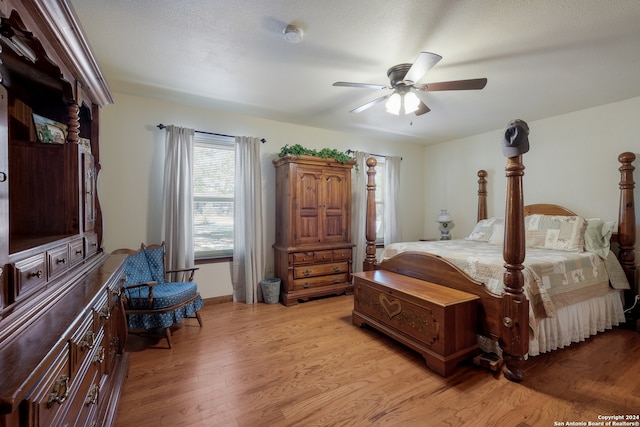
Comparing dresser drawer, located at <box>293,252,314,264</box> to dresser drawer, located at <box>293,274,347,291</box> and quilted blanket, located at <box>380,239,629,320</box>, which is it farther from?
quilted blanket, located at <box>380,239,629,320</box>

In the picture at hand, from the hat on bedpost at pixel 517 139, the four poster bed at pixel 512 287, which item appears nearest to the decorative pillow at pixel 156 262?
the four poster bed at pixel 512 287

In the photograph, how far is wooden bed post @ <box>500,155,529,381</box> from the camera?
2035mm

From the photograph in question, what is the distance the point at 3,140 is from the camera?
0.91 metres

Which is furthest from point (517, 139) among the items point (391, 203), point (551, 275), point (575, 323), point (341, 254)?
point (391, 203)

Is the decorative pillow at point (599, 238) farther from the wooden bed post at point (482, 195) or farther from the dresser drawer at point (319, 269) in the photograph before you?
the dresser drawer at point (319, 269)

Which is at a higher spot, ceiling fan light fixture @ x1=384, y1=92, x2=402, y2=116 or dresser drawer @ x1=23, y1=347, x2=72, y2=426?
ceiling fan light fixture @ x1=384, y1=92, x2=402, y2=116

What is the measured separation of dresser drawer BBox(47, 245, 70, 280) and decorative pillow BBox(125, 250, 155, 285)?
1.53m

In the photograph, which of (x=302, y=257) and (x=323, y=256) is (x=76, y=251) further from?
(x=323, y=256)

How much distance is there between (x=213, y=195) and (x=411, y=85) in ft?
8.95

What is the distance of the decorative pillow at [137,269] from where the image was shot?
2.85 meters

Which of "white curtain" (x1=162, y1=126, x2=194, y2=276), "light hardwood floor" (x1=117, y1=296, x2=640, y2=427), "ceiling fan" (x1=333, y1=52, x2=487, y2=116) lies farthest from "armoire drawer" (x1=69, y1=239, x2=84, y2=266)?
"ceiling fan" (x1=333, y1=52, x2=487, y2=116)

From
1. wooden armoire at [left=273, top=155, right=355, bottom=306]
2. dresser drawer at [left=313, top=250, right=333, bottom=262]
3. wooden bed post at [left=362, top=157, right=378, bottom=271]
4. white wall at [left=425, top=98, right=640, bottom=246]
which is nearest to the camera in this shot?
white wall at [left=425, top=98, right=640, bottom=246]

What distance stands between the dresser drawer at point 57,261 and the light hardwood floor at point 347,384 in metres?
1.01

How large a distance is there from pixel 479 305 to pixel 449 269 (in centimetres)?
39
